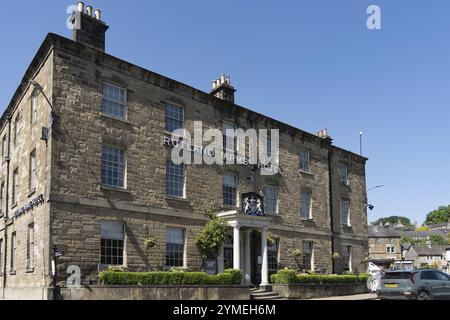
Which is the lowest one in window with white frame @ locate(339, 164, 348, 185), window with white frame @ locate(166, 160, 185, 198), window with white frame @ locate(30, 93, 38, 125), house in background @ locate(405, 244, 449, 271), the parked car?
house in background @ locate(405, 244, 449, 271)

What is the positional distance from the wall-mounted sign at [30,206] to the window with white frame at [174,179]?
5.65 meters

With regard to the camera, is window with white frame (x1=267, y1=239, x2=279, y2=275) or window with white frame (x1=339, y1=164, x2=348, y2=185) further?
window with white frame (x1=339, y1=164, x2=348, y2=185)

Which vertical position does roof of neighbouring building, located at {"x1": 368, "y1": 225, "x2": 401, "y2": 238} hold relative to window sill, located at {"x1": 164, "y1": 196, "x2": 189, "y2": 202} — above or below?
below

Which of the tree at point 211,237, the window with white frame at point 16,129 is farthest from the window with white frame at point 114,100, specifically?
the tree at point 211,237

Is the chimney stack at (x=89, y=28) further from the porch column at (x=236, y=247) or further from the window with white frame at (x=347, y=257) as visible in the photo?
the window with white frame at (x=347, y=257)

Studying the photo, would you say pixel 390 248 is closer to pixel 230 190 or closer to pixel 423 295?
pixel 230 190

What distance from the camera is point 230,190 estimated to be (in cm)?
2661

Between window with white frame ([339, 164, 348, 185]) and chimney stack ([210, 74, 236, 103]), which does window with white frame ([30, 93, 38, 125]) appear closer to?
chimney stack ([210, 74, 236, 103])

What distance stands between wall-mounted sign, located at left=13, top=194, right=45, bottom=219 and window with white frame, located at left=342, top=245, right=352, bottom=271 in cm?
2107

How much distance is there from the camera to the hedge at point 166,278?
18.9 meters

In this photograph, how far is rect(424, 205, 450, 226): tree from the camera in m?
167

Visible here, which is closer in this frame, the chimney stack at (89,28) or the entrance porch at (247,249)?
the chimney stack at (89,28)

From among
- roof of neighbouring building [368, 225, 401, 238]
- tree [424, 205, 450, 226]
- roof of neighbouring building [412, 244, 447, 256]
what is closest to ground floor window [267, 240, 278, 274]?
roof of neighbouring building [368, 225, 401, 238]
